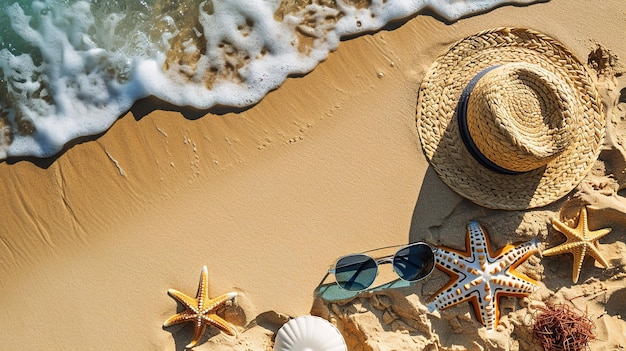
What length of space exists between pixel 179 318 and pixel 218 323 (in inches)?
13.5

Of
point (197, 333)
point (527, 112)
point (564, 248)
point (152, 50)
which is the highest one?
point (152, 50)

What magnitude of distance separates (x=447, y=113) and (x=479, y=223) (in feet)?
3.49

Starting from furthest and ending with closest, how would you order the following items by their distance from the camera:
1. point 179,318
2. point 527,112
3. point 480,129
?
point 179,318 < point 480,129 < point 527,112

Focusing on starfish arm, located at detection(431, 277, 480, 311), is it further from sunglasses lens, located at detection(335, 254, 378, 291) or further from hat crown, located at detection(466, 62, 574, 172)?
hat crown, located at detection(466, 62, 574, 172)

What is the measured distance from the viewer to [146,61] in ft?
17.5

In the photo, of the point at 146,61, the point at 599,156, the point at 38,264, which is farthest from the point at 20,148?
the point at 599,156

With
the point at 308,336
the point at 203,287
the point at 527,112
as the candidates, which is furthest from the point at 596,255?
the point at 203,287

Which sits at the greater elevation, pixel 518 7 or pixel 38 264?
pixel 518 7

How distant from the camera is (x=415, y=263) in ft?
16.1

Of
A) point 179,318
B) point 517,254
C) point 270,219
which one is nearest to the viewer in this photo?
point 179,318

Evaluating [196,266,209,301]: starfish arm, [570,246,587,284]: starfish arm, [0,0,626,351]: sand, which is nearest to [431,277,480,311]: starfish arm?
[0,0,626,351]: sand

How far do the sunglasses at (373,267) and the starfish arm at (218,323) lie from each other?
40.8 inches

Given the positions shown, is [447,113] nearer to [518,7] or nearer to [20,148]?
[518,7]

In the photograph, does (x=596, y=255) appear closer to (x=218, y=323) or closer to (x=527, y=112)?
(x=527, y=112)
